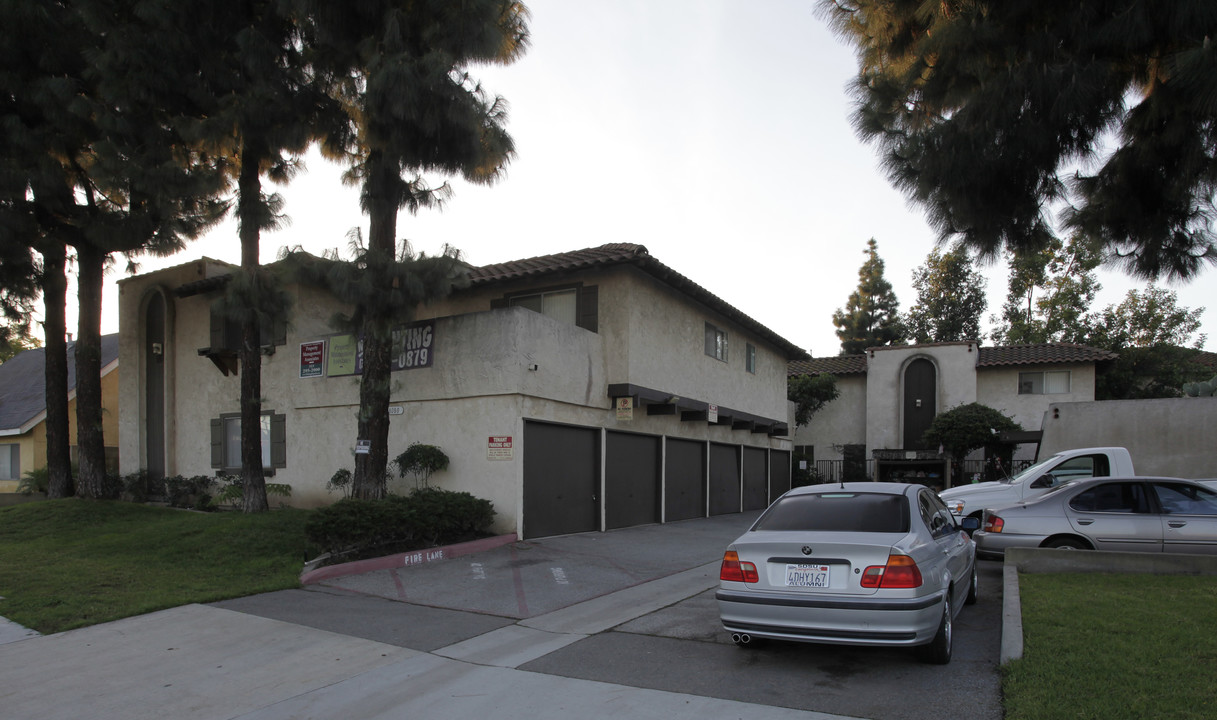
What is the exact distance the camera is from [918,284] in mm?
46500

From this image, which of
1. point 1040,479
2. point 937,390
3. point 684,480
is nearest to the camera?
point 1040,479

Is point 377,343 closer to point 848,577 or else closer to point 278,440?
point 278,440

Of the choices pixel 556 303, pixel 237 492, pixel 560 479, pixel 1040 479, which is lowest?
pixel 237 492

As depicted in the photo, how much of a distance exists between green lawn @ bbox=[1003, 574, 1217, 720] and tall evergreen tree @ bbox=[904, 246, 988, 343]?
129 feet

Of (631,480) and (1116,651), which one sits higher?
(1116,651)

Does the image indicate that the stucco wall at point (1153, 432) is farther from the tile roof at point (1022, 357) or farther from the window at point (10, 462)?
the window at point (10, 462)

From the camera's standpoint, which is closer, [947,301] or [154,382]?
[154,382]

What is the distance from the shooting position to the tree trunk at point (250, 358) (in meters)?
14.9

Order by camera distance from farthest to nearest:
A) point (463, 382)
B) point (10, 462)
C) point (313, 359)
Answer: point (10, 462)
point (313, 359)
point (463, 382)

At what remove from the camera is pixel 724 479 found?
2261 centimetres

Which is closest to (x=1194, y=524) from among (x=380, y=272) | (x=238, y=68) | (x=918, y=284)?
(x=380, y=272)

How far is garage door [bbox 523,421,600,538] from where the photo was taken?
14.1 metres

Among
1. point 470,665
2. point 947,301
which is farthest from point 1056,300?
point 470,665

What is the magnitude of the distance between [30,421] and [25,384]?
5156mm
